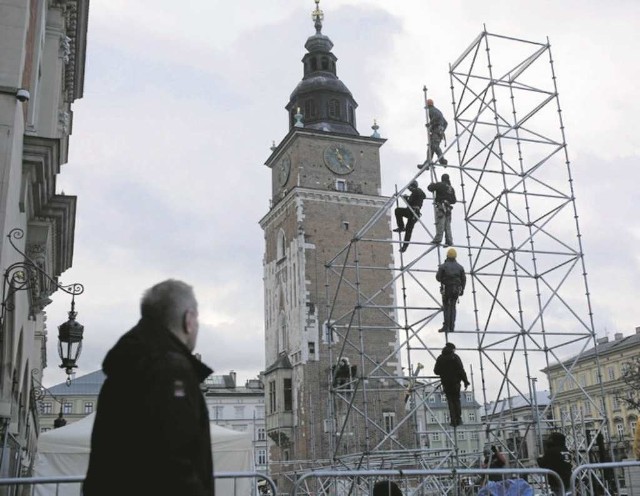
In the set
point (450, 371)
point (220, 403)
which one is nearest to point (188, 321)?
point (450, 371)

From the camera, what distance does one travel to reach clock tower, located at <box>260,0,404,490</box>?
39000 mm

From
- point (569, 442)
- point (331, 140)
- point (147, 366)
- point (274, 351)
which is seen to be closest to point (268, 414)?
point (274, 351)

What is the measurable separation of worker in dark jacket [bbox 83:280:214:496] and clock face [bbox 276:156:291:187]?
42482 millimetres

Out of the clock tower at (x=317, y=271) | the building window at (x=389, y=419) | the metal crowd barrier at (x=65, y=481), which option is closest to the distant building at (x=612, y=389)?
the building window at (x=389, y=419)

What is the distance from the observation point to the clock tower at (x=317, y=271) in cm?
3900

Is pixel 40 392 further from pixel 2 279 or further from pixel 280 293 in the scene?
pixel 280 293

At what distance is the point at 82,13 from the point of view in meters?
13.3

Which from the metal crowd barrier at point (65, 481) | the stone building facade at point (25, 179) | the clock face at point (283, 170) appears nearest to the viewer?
the metal crowd barrier at point (65, 481)

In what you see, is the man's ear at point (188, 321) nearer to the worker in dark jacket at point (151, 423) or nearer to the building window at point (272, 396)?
the worker in dark jacket at point (151, 423)

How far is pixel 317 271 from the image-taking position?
40.9 metres

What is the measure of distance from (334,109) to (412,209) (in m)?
31.2

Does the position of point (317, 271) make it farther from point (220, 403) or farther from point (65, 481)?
point (220, 403)

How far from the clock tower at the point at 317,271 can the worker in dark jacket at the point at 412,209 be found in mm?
19472

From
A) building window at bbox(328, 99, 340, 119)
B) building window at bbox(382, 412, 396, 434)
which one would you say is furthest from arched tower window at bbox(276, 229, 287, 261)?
building window at bbox(382, 412, 396, 434)
